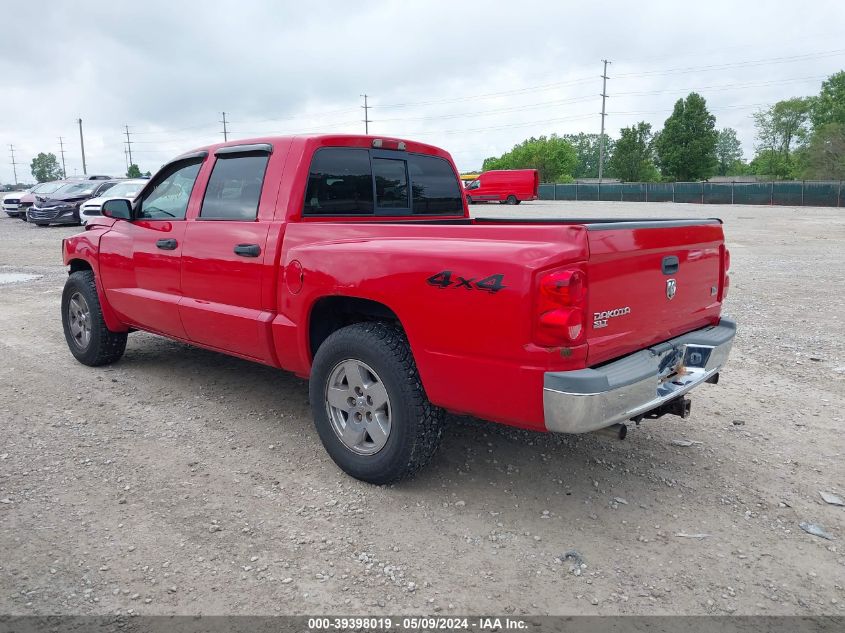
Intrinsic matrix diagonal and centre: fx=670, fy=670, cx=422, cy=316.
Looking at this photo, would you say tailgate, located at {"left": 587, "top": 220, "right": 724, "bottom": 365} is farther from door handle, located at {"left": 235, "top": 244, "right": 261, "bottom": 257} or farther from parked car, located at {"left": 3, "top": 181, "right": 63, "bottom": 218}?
parked car, located at {"left": 3, "top": 181, "right": 63, "bottom": 218}

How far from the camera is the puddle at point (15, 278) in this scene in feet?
36.0

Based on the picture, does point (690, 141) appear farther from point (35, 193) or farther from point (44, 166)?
point (44, 166)

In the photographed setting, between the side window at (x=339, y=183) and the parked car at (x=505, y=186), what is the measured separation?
3808cm

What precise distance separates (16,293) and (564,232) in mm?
9504

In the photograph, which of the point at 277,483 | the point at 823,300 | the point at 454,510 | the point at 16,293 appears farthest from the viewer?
the point at 16,293

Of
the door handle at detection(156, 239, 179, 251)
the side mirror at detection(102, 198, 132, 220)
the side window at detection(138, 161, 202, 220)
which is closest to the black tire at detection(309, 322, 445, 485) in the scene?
the door handle at detection(156, 239, 179, 251)

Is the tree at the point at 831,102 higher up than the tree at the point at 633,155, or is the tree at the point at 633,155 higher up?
the tree at the point at 831,102

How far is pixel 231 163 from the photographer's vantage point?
4.46 meters

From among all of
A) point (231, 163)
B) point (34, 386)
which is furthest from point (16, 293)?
point (231, 163)

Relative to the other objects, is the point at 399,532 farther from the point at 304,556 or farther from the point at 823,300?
the point at 823,300

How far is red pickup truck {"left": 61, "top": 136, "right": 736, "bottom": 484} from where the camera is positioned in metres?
2.84

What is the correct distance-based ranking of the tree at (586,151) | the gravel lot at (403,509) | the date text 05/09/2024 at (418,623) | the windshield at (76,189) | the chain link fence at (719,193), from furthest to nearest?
the tree at (586,151) → the chain link fence at (719,193) → the windshield at (76,189) → the gravel lot at (403,509) → the date text 05/09/2024 at (418,623)

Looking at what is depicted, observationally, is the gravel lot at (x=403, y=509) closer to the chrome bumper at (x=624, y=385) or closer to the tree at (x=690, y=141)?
the chrome bumper at (x=624, y=385)

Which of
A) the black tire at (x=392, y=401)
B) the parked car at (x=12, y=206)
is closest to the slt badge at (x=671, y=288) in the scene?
the black tire at (x=392, y=401)
